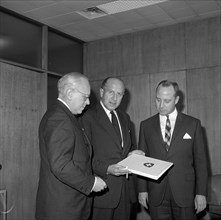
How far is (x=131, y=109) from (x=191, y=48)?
1.35 meters

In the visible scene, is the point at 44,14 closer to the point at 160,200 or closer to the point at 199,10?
the point at 199,10

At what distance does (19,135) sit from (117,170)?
2.29 metres

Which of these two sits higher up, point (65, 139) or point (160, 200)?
point (65, 139)

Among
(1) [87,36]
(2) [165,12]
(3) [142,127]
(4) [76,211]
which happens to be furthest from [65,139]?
(1) [87,36]

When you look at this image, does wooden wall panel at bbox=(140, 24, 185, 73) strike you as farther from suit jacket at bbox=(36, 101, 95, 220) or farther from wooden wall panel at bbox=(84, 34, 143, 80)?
suit jacket at bbox=(36, 101, 95, 220)

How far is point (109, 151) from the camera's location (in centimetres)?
→ 260

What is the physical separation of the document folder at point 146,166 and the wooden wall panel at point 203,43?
2509 mm

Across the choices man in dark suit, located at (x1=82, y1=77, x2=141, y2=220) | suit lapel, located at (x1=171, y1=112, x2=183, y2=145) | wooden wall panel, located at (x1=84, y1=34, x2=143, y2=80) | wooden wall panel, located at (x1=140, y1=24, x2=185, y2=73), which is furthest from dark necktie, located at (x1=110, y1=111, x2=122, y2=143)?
wooden wall panel, located at (x1=84, y1=34, x2=143, y2=80)

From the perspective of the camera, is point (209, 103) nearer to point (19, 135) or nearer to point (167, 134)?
point (167, 134)

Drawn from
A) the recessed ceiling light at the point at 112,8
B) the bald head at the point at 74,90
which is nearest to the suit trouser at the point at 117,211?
the bald head at the point at 74,90

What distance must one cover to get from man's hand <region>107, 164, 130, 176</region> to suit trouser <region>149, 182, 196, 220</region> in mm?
483

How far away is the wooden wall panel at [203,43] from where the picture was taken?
4.34m

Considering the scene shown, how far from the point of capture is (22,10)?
13.4 feet

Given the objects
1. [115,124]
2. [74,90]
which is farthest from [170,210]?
[74,90]
